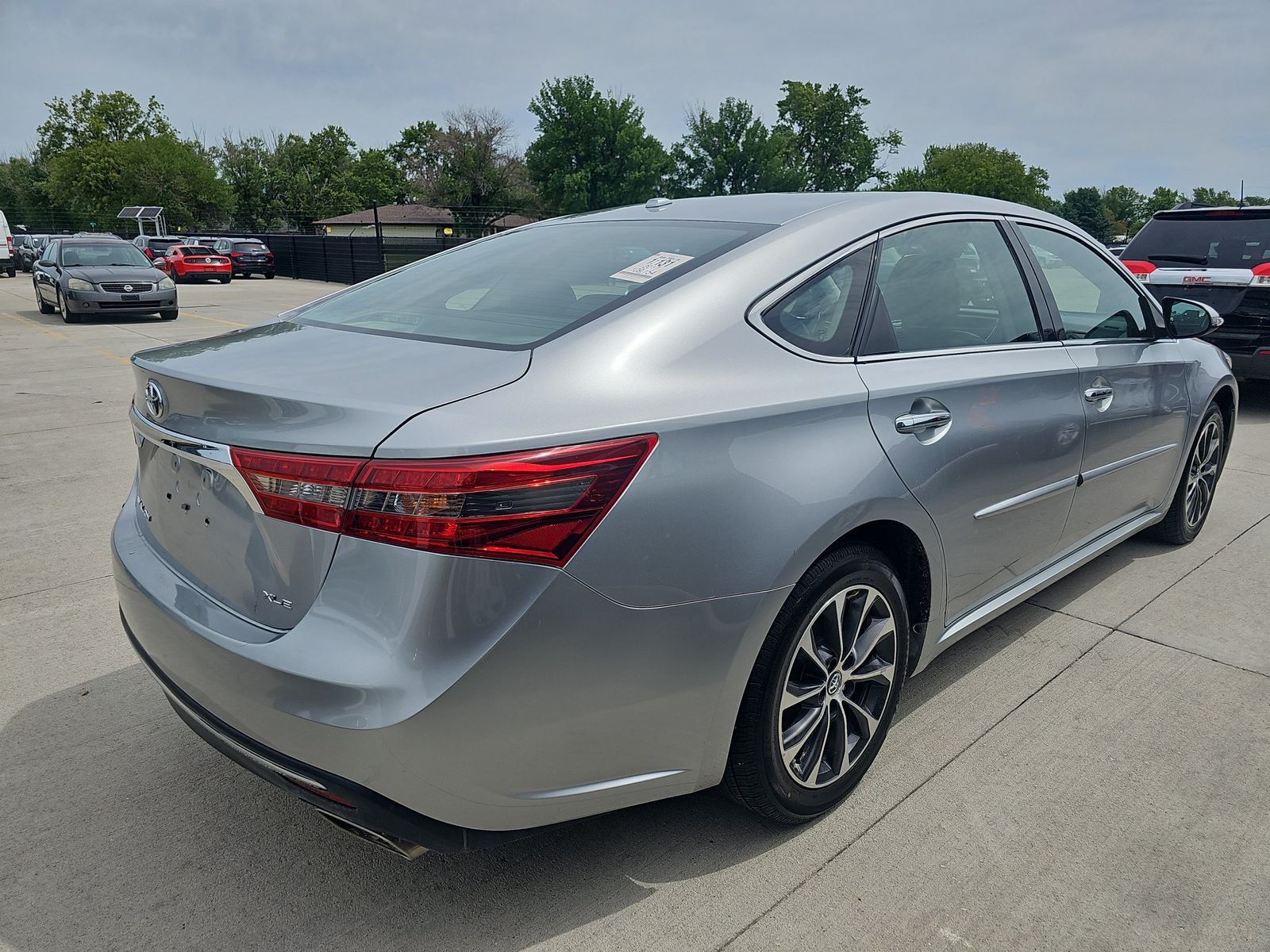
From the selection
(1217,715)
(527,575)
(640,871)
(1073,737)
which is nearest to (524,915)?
(640,871)

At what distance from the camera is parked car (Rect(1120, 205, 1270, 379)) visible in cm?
777

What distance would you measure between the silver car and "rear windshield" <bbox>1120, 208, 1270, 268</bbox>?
6.45 meters

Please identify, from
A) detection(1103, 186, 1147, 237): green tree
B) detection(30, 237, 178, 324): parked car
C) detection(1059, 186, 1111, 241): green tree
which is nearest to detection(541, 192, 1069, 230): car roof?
detection(30, 237, 178, 324): parked car

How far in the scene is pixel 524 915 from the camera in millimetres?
2139

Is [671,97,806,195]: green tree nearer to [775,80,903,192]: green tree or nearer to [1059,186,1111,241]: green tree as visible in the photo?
[775,80,903,192]: green tree

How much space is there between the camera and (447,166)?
245 feet

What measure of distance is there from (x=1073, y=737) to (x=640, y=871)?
1512 millimetres

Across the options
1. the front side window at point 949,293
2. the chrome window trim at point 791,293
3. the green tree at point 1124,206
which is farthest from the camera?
the green tree at point 1124,206

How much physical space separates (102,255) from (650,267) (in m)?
18.3

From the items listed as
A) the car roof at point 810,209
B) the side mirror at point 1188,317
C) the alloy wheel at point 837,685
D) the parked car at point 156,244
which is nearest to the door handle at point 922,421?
the alloy wheel at point 837,685

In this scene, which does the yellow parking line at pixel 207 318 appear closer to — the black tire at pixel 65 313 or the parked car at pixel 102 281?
the parked car at pixel 102 281

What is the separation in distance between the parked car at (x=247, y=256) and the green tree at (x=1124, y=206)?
146 m

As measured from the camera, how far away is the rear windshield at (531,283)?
7.39 feet

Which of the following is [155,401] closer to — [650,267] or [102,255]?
[650,267]
